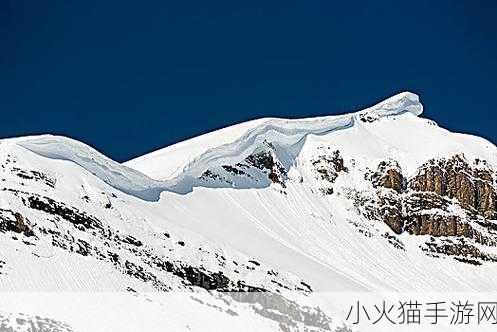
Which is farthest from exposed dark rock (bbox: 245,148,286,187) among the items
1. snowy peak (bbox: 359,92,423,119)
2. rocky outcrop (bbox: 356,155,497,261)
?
snowy peak (bbox: 359,92,423,119)

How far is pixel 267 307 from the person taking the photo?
177 feet

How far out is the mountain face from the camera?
46438mm

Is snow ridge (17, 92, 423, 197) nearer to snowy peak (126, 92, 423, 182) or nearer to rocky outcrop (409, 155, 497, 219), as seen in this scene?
snowy peak (126, 92, 423, 182)

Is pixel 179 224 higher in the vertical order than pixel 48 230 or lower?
higher

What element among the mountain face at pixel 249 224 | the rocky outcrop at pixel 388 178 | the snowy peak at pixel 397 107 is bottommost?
the mountain face at pixel 249 224

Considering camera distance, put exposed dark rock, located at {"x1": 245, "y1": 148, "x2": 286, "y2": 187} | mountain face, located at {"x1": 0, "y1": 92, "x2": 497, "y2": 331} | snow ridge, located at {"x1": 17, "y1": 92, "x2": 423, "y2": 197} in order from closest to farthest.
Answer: mountain face, located at {"x1": 0, "y1": 92, "x2": 497, "y2": 331} < snow ridge, located at {"x1": 17, "y1": 92, "x2": 423, "y2": 197} < exposed dark rock, located at {"x1": 245, "y1": 148, "x2": 286, "y2": 187}

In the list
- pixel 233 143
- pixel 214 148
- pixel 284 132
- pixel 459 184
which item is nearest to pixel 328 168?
pixel 284 132

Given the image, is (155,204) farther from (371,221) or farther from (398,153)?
(398,153)

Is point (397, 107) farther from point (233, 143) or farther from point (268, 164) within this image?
point (233, 143)

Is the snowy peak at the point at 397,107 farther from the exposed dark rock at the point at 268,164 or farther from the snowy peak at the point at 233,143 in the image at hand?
the exposed dark rock at the point at 268,164

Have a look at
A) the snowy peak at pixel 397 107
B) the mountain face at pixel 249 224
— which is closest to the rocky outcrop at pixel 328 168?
the mountain face at pixel 249 224

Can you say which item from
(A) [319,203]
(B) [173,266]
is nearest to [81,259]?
(B) [173,266]

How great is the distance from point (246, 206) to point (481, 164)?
3290cm

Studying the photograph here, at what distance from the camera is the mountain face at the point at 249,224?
152 feet
